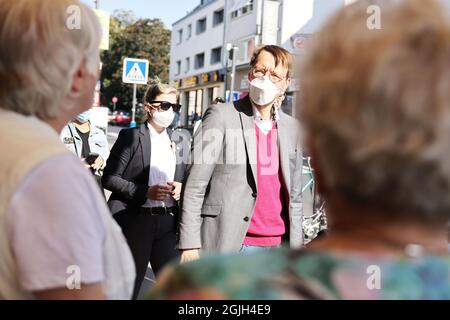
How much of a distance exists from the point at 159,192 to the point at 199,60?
139 ft

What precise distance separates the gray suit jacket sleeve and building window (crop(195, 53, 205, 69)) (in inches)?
1649

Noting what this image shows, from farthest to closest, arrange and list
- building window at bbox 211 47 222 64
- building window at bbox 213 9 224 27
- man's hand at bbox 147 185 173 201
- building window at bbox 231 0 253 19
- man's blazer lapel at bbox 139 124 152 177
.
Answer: building window at bbox 213 9 224 27
building window at bbox 211 47 222 64
building window at bbox 231 0 253 19
man's blazer lapel at bbox 139 124 152 177
man's hand at bbox 147 185 173 201

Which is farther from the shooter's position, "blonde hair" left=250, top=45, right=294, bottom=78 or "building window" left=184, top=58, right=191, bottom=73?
"building window" left=184, top=58, right=191, bottom=73

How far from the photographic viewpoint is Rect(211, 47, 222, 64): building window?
4139 cm

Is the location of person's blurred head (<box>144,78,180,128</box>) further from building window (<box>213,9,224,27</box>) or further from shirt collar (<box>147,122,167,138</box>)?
building window (<box>213,9,224,27</box>)

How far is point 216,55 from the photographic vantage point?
138 feet

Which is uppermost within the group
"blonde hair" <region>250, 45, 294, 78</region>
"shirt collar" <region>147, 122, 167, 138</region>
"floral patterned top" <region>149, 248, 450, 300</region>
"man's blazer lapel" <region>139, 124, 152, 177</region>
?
"blonde hair" <region>250, 45, 294, 78</region>

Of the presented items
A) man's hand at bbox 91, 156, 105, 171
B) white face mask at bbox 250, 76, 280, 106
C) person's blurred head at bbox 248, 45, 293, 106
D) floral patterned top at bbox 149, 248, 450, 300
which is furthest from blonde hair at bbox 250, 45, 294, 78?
floral patterned top at bbox 149, 248, 450, 300

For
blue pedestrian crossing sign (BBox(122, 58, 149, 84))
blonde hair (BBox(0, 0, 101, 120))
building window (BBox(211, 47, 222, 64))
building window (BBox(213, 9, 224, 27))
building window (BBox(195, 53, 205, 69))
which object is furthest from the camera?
building window (BBox(195, 53, 205, 69))

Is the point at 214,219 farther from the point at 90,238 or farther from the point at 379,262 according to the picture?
the point at 379,262

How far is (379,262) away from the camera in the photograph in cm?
104

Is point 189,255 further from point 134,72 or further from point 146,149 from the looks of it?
point 134,72
